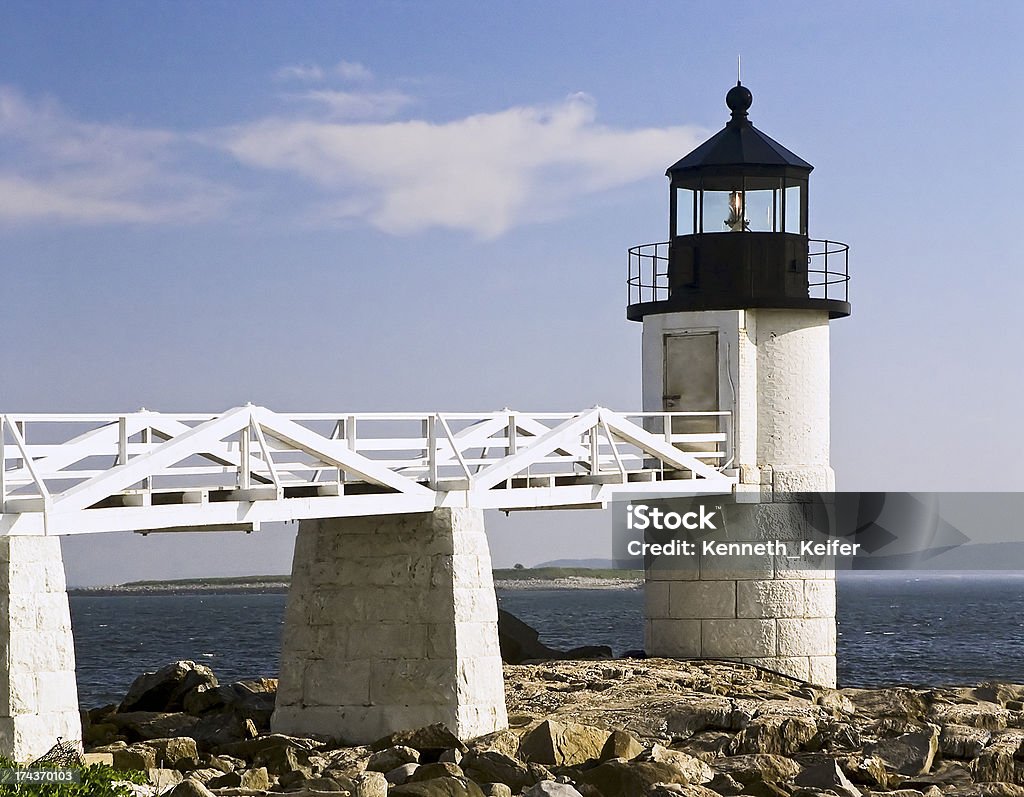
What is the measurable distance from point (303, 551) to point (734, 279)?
8.58 meters

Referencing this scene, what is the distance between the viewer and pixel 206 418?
1616 cm

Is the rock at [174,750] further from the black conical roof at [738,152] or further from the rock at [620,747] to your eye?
the black conical roof at [738,152]

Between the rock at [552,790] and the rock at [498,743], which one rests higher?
the rock at [552,790]

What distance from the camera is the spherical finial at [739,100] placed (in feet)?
85.3

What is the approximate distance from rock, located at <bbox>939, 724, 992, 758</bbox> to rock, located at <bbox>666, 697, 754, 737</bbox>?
2130 mm

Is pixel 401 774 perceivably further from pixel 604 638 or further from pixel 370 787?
pixel 604 638

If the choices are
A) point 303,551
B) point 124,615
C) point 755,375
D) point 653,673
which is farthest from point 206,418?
point 124,615

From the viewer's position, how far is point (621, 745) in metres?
16.5

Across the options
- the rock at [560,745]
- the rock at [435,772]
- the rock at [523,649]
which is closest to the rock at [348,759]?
the rock at [435,772]

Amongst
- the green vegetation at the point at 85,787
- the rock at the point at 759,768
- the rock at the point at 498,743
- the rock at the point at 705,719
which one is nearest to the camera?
the green vegetation at the point at 85,787

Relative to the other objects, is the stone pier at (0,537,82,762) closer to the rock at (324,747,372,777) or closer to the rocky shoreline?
the rocky shoreline

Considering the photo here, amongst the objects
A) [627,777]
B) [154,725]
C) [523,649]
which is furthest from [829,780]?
[523,649]

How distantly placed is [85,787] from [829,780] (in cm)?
665

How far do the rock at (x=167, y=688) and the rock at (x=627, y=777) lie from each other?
32.0 feet
